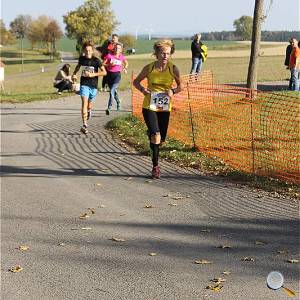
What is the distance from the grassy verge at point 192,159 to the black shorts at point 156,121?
88cm

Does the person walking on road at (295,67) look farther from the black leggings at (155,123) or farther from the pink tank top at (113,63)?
the black leggings at (155,123)

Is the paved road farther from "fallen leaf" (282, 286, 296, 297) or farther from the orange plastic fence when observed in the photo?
the orange plastic fence

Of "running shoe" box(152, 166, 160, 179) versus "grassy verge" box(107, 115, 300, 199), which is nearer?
"grassy verge" box(107, 115, 300, 199)

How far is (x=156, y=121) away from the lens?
340 inches

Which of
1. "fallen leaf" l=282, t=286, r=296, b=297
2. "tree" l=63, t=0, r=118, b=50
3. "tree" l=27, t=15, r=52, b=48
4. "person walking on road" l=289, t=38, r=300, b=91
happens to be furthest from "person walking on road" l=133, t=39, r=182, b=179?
"tree" l=27, t=15, r=52, b=48

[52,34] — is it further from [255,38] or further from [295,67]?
[255,38]

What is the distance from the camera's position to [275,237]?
224 inches

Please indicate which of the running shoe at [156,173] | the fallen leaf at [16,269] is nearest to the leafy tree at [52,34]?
the running shoe at [156,173]

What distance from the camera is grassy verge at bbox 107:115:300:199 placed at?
25.5ft

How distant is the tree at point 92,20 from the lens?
96500 millimetres

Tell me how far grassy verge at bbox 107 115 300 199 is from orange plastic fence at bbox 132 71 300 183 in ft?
0.67

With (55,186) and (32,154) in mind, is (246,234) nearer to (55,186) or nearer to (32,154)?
(55,186)

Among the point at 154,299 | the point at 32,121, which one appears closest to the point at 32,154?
the point at 32,121

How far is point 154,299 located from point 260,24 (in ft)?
41.7
